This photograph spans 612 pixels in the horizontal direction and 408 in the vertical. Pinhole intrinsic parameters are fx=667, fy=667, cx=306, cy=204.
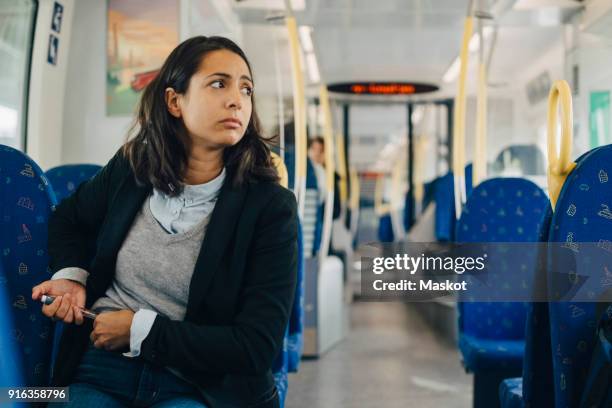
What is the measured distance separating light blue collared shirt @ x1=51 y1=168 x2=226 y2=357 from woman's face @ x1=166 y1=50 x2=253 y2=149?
9 centimetres

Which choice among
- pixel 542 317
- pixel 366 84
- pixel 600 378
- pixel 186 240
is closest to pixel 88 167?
pixel 186 240

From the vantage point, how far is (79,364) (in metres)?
1.37

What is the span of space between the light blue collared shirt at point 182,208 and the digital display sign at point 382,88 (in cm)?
766

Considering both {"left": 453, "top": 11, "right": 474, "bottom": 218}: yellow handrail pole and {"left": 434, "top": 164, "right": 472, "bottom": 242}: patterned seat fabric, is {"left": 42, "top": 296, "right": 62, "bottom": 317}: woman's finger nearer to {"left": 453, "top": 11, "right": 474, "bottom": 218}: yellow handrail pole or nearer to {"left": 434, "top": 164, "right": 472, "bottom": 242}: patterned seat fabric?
{"left": 453, "top": 11, "right": 474, "bottom": 218}: yellow handrail pole

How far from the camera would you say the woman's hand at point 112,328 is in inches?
49.4

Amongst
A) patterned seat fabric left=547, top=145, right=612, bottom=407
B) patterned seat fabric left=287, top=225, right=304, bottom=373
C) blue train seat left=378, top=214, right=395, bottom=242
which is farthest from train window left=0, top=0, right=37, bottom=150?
blue train seat left=378, top=214, right=395, bottom=242

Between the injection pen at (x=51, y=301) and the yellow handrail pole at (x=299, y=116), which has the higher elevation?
the yellow handrail pole at (x=299, y=116)

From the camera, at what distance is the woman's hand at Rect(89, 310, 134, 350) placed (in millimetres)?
1255

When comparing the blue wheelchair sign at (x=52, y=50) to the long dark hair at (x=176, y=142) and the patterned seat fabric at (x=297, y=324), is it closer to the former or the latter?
the patterned seat fabric at (x=297, y=324)

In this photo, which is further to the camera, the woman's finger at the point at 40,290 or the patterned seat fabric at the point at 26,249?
the patterned seat fabric at the point at 26,249

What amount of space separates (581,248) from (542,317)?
0.20 m

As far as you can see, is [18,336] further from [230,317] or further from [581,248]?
[581,248]

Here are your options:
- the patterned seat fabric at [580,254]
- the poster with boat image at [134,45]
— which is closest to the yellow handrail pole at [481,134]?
the poster with boat image at [134,45]

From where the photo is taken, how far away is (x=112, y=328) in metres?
1.25
